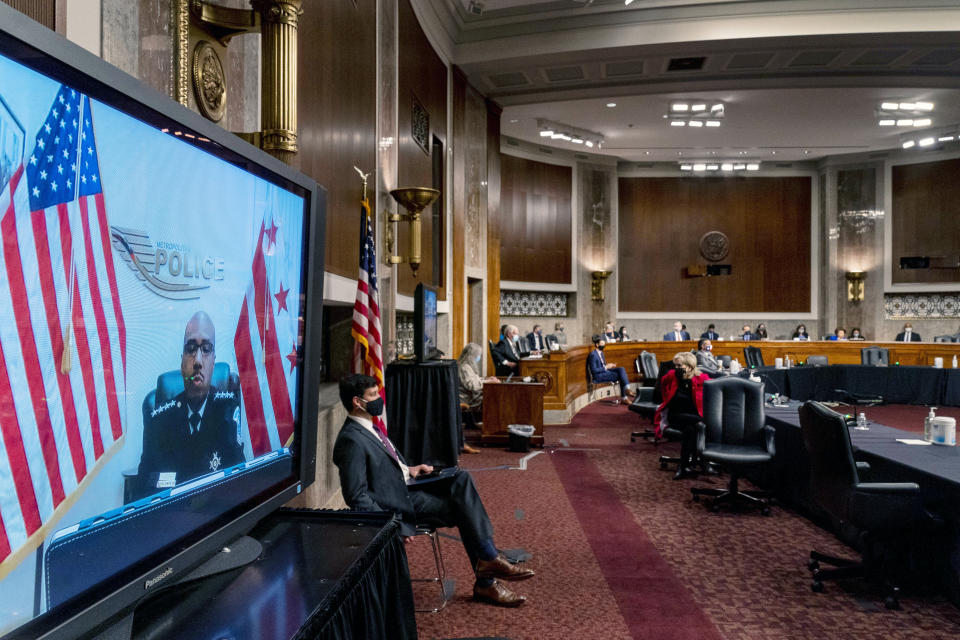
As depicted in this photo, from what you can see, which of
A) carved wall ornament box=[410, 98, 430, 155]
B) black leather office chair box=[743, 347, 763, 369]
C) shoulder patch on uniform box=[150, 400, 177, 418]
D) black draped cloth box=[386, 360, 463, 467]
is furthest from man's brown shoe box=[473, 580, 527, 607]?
black leather office chair box=[743, 347, 763, 369]

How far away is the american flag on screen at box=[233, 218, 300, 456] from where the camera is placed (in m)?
1.82

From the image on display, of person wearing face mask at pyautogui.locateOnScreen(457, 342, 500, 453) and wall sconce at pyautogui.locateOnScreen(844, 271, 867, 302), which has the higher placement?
wall sconce at pyautogui.locateOnScreen(844, 271, 867, 302)

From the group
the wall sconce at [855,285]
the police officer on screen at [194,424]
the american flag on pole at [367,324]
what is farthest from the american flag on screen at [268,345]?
the wall sconce at [855,285]

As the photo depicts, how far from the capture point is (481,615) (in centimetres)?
330

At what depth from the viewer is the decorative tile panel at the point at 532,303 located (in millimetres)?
16203

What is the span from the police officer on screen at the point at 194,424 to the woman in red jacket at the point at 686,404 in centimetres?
512

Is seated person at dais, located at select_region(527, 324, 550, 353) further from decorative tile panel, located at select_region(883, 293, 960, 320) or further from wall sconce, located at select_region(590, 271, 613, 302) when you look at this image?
decorative tile panel, located at select_region(883, 293, 960, 320)

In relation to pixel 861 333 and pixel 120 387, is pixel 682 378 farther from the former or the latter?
pixel 861 333

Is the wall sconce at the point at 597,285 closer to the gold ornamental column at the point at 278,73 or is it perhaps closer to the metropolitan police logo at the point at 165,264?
the gold ornamental column at the point at 278,73

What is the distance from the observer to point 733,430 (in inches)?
211

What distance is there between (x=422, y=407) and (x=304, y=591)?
15.2 feet

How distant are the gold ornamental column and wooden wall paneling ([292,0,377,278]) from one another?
1537 mm

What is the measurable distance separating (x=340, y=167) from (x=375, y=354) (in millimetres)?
1491

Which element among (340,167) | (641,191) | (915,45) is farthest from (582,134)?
(340,167)
